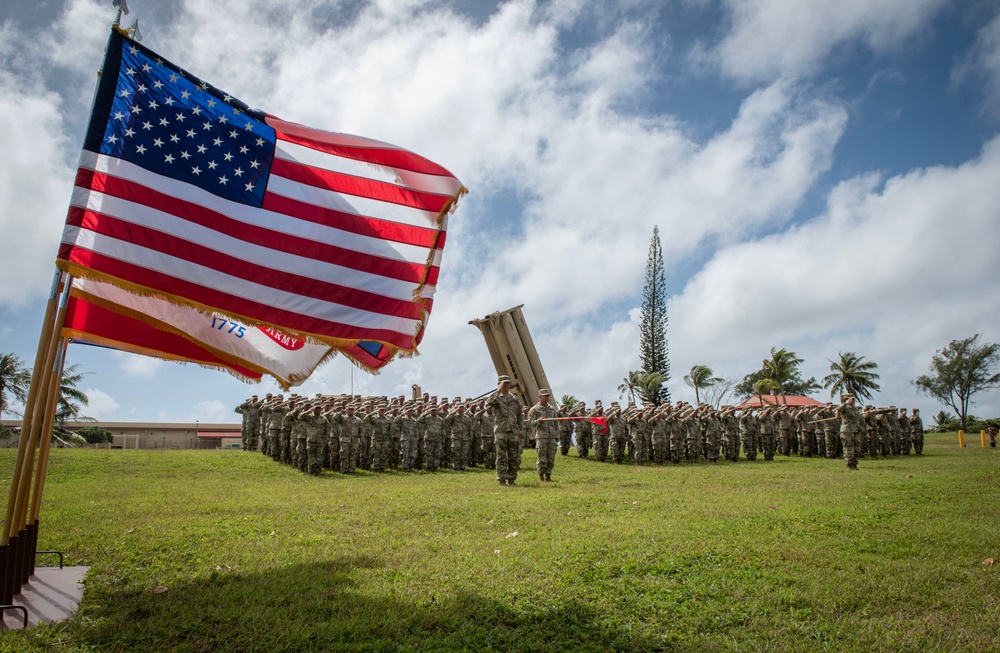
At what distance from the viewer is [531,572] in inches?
205

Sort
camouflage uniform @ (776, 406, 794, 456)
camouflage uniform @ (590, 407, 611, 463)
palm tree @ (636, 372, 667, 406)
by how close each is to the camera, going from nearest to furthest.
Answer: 1. camouflage uniform @ (590, 407, 611, 463)
2. camouflage uniform @ (776, 406, 794, 456)
3. palm tree @ (636, 372, 667, 406)

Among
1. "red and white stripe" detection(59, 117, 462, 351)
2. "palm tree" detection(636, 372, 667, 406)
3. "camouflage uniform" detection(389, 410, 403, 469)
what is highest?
"palm tree" detection(636, 372, 667, 406)

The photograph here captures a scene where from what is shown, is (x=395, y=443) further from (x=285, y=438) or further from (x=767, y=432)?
(x=767, y=432)

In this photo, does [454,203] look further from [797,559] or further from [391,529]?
[797,559]

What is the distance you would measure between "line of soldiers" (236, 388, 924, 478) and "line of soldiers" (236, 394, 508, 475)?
3 cm

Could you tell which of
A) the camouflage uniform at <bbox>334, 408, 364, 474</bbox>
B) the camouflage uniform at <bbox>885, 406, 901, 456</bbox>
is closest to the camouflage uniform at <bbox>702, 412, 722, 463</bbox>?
the camouflage uniform at <bbox>885, 406, 901, 456</bbox>

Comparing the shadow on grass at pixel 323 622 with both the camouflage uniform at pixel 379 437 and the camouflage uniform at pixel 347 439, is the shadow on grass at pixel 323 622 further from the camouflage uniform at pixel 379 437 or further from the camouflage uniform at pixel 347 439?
the camouflage uniform at pixel 379 437

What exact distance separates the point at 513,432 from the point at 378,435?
509 centimetres

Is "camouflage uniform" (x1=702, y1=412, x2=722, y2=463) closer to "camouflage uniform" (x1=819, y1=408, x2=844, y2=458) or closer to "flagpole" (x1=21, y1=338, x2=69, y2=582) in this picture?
"camouflage uniform" (x1=819, y1=408, x2=844, y2=458)

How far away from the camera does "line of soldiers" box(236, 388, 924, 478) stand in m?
14.3

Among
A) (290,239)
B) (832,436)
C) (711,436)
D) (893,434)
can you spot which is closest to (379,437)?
(711,436)

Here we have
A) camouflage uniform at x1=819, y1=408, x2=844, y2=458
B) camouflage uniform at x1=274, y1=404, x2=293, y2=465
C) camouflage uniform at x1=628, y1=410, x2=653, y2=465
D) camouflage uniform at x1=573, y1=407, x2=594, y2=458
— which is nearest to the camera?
camouflage uniform at x1=274, y1=404, x2=293, y2=465

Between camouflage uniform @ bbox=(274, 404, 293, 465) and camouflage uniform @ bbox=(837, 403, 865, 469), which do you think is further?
camouflage uniform @ bbox=(274, 404, 293, 465)

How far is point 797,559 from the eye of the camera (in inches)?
220
